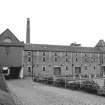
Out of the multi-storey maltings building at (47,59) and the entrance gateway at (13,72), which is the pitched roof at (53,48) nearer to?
the multi-storey maltings building at (47,59)

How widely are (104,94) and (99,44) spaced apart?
1621 inches

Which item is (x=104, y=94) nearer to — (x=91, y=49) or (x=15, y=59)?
(x=15, y=59)

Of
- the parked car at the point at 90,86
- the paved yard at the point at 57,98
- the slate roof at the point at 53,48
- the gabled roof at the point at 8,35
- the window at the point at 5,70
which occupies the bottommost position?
the paved yard at the point at 57,98

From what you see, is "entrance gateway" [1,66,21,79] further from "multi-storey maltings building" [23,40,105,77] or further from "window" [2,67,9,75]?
"multi-storey maltings building" [23,40,105,77]

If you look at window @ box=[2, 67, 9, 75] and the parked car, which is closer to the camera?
the parked car

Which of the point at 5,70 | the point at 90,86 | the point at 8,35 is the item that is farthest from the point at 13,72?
the point at 90,86

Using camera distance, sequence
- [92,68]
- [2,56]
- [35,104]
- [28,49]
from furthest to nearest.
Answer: [92,68] < [28,49] < [2,56] < [35,104]

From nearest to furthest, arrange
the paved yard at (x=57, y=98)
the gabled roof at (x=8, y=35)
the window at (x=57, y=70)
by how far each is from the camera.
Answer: the paved yard at (x=57, y=98) < the gabled roof at (x=8, y=35) < the window at (x=57, y=70)

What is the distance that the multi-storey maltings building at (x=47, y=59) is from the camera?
3750 cm

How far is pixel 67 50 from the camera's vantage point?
49469 millimetres

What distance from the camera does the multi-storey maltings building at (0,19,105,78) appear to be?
1476 inches

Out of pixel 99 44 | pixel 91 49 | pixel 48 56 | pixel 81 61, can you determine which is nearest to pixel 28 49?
pixel 48 56

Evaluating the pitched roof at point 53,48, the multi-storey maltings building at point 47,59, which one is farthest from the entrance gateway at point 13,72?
the pitched roof at point 53,48

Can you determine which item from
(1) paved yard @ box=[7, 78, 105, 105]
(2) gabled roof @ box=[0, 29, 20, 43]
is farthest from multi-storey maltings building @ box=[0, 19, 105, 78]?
(1) paved yard @ box=[7, 78, 105, 105]
